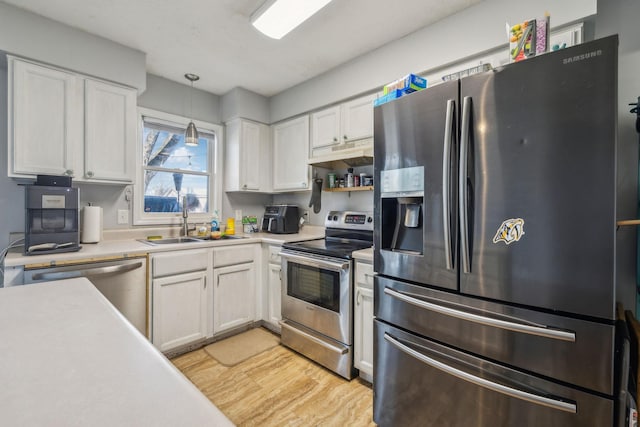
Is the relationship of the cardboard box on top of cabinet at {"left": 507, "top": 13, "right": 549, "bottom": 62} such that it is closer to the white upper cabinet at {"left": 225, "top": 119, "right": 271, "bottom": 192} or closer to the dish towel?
the dish towel

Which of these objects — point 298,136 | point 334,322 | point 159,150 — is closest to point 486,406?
point 334,322

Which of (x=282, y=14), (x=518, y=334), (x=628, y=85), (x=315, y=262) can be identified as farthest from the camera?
(x=315, y=262)

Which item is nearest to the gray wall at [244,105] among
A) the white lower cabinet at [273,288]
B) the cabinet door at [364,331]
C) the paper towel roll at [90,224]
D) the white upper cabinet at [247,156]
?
the white upper cabinet at [247,156]

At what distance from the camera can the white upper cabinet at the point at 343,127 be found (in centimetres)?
245

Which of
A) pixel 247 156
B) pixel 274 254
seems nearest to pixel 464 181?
pixel 274 254

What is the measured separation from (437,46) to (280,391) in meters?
2.56

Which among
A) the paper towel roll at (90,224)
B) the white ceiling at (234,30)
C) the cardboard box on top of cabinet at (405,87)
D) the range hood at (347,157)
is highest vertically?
the white ceiling at (234,30)

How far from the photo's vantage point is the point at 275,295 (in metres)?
2.69

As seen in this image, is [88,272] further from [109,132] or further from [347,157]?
[347,157]

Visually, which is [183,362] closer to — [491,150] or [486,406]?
[486,406]

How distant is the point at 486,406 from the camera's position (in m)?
1.19

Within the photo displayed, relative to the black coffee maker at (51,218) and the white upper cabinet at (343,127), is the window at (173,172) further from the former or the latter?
the white upper cabinet at (343,127)

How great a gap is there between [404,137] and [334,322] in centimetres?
135

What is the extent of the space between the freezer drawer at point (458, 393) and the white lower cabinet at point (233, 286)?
1491 millimetres
